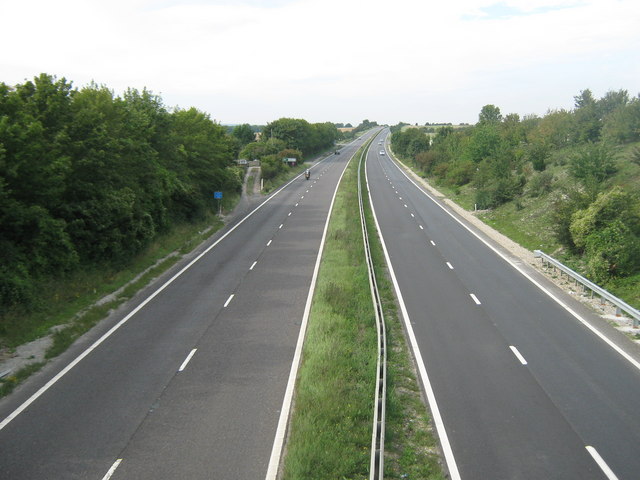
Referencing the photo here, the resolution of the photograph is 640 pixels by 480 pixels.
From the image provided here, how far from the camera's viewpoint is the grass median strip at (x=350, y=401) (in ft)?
33.5

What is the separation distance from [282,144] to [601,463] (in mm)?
97093

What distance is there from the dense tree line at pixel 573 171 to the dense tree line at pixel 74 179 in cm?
2290

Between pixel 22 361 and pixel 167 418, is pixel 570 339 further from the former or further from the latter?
pixel 22 361

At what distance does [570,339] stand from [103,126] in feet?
72.5

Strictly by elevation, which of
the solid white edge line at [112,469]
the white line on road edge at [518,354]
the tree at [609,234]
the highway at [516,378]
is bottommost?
the white line on road edge at [518,354]

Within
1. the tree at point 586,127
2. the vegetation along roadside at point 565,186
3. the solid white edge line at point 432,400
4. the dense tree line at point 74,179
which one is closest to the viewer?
the solid white edge line at point 432,400

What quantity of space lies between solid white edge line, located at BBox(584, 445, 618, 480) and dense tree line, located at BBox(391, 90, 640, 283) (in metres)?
14.1

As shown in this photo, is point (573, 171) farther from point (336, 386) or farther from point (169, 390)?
point (169, 390)

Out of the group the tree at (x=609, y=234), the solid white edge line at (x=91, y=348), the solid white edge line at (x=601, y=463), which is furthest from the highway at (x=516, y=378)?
the solid white edge line at (x=91, y=348)

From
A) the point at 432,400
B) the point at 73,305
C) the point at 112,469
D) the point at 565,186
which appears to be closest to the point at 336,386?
the point at 432,400

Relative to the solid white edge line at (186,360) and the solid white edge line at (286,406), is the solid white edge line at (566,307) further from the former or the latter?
the solid white edge line at (186,360)

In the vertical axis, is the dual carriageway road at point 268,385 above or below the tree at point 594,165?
below

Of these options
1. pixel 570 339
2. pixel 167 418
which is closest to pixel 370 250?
pixel 570 339

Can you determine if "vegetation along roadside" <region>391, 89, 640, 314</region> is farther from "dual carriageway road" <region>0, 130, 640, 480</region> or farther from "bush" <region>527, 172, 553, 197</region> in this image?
"dual carriageway road" <region>0, 130, 640, 480</region>
